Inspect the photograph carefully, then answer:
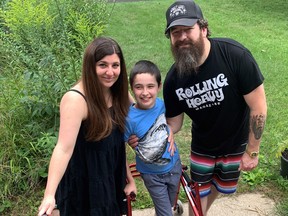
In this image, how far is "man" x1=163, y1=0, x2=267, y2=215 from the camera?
242 cm

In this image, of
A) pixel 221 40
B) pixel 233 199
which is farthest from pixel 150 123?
pixel 233 199

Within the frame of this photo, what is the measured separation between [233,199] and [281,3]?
10633mm

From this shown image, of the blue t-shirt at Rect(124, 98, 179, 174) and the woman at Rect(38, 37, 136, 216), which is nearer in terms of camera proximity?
the woman at Rect(38, 37, 136, 216)

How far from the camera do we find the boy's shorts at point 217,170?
283cm

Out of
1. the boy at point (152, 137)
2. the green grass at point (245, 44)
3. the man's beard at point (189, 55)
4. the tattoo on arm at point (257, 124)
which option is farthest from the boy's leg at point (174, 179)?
the green grass at point (245, 44)

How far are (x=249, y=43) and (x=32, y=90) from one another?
5.81 meters

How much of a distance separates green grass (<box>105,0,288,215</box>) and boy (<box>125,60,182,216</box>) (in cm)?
103

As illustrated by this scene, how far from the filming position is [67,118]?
207cm

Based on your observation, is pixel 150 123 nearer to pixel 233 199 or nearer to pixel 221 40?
pixel 221 40

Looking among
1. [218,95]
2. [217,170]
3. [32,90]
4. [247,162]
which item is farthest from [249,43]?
[218,95]

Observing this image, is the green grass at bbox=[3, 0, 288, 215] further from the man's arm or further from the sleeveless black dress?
the sleeveless black dress

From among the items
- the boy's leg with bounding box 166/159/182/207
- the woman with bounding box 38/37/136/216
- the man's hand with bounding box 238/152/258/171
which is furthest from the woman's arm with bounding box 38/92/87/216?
the man's hand with bounding box 238/152/258/171

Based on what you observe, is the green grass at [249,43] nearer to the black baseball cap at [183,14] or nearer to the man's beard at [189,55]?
the man's beard at [189,55]

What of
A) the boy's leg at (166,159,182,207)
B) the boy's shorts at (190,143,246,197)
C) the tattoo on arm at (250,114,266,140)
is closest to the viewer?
the tattoo on arm at (250,114,266,140)
